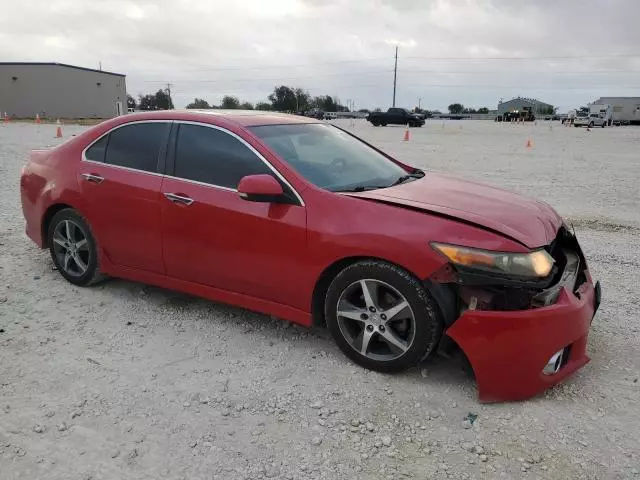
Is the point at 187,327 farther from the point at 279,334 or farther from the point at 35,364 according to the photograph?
the point at 35,364

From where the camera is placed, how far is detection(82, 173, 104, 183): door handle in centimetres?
430

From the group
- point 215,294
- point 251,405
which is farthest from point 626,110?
point 251,405

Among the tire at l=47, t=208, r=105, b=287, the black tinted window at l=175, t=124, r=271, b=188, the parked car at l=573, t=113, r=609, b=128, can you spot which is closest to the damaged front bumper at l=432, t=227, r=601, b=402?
the black tinted window at l=175, t=124, r=271, b=188

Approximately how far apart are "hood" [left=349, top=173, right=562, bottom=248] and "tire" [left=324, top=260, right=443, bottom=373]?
0.46m

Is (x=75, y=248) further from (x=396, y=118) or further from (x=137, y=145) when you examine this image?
(x=396, y=118)

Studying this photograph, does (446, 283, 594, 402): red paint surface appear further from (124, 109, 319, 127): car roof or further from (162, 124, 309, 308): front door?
(124, 109, 319, 127): car roof

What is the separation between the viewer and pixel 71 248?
4652mm

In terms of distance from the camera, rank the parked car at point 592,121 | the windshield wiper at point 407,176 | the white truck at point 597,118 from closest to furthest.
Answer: the windshield wiper at point 407,176
the parked car at point 592,121
the white truck at point 597,118

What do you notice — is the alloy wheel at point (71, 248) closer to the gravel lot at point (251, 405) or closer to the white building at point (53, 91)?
the gravel lot at point (251, 405)

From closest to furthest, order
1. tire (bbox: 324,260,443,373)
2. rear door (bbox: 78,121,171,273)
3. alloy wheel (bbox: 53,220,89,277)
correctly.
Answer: tire (bbox: 324,260,443,373) < rear door (bbox: 78,121,171,273) < alloy wheel (bbox: 53,220,89,277)

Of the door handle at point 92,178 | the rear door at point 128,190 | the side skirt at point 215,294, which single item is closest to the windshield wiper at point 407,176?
the side skirt at point 215,294

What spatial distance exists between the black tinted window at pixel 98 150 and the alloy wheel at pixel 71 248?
1.93ft

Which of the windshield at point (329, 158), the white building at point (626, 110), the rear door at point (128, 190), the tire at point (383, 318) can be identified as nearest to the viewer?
the tire at point (383, 318)

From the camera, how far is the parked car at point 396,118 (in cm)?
4431
